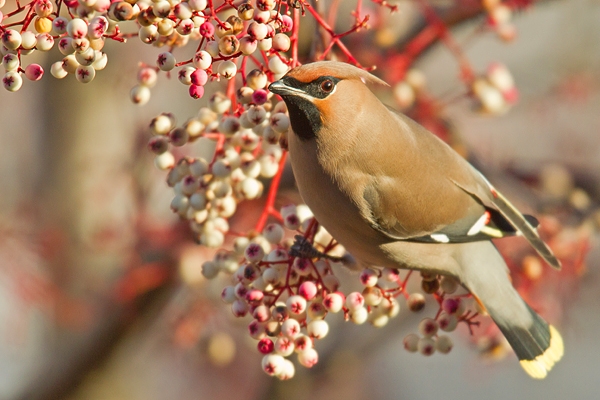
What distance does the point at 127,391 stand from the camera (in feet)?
11.9

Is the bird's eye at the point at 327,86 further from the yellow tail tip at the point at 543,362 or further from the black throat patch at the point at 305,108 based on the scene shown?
the yellow tail tip at the point at 543,362

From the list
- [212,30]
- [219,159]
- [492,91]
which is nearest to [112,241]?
[219,159]

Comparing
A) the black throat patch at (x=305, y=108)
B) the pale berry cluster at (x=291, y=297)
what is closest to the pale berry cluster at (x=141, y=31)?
the black throat patch at (x=305, y=108)

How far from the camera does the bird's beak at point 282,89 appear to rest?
1.74m

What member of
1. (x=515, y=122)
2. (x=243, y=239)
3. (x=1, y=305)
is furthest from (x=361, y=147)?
(x=515, y=122)

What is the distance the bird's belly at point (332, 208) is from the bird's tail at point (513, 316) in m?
0.35

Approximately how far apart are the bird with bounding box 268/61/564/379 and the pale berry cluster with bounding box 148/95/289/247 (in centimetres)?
11

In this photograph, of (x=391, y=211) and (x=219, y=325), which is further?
(x=219, y=325)

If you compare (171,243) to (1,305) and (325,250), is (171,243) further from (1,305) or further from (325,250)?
(1,305)

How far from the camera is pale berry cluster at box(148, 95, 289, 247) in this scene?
1.89 m

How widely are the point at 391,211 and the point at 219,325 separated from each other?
1376 millimetres

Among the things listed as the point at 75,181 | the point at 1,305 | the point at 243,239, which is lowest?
the point at 1,305

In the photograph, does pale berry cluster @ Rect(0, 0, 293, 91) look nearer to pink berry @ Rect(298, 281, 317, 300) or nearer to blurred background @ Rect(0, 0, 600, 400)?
pink berry @ Rect(298, 281, 317, 300)

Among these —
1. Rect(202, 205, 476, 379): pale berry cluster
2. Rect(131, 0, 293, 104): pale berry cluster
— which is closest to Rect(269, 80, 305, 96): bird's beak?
Rect(131, 0, 293, 104): pale berry cluster
